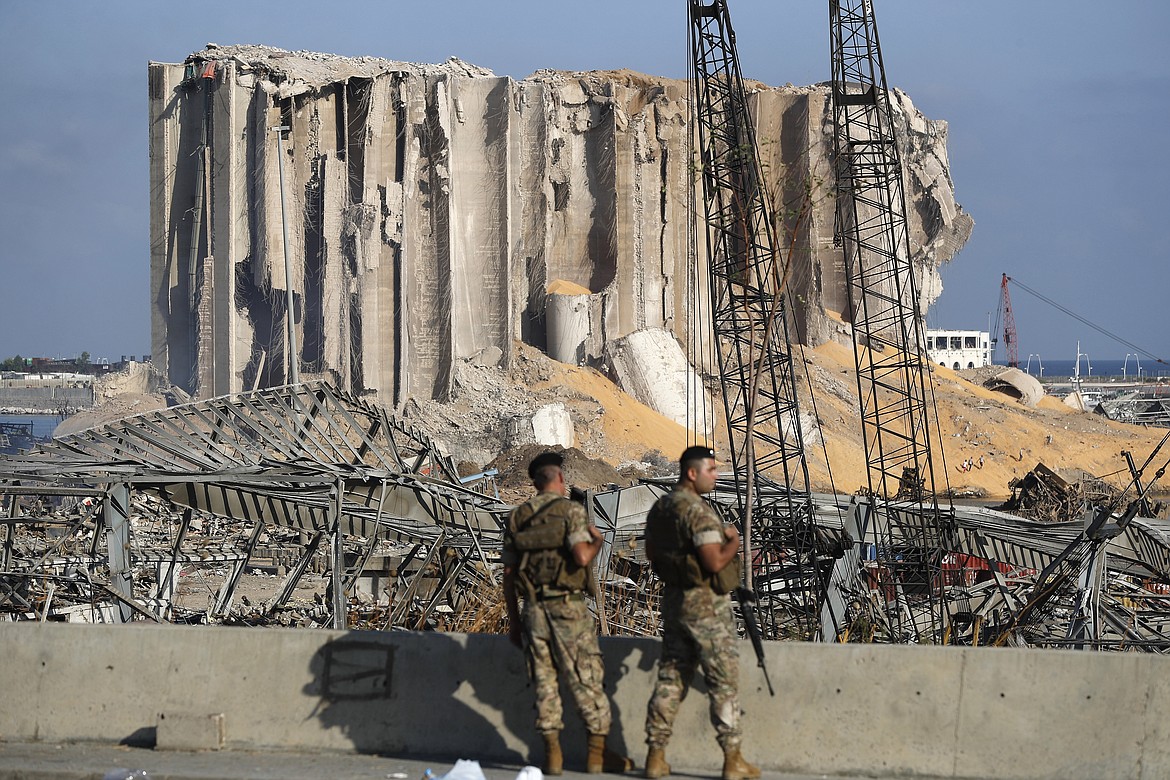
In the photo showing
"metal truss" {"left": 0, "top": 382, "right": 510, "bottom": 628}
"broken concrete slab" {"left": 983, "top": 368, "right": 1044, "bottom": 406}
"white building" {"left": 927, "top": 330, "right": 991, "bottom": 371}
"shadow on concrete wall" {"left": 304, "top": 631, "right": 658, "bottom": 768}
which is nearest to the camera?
A: "shadow on concrete wall" {"left": 304, "top": 631, "right": 658, "bottom": 768}

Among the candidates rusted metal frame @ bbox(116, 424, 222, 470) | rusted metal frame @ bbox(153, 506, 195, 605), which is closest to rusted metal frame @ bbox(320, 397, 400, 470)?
rusted metal frame @ bbox(116, 424, 222, 470)

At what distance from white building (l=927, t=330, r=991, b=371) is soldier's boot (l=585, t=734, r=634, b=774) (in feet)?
344

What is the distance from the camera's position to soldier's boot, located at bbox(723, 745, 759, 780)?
21.4ft

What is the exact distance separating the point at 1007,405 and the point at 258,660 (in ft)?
188

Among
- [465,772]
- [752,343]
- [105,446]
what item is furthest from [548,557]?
[752,343]

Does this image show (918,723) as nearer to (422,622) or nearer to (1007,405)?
(422,622)

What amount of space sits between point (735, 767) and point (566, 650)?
3.43 feet

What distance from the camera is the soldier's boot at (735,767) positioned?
6.51 meters

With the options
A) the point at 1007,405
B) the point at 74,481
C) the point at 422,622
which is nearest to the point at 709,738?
the point at 422,622

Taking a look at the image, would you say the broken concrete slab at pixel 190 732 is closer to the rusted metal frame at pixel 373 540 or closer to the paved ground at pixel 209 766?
the paved ground at pixel 209 766

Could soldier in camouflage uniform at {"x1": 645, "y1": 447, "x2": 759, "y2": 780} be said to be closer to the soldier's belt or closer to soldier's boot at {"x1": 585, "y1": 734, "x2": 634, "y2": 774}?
soldier's boot at {"x1": 585, "y1": 734, "x2": 634, "y2": 774}

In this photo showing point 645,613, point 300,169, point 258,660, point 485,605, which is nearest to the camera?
point 258,660

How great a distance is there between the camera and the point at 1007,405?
198ft

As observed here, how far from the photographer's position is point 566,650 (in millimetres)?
6547
